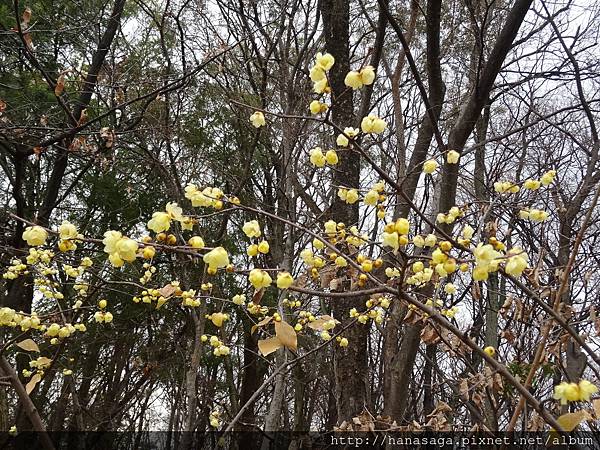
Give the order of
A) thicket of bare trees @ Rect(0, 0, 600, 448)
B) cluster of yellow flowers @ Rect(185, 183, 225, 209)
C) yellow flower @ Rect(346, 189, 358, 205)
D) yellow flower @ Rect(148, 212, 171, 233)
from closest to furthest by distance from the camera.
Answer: yellow flower @ Rect(148, 212, 171, 233), cluster of yellow flowers @ Rect(185, 183, 225, 209), yellow flower @ Rect(346, 189, 358, 205), thicket of bare trees @ Rect(0, 0, 600, 448)

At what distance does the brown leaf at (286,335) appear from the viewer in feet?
3.16

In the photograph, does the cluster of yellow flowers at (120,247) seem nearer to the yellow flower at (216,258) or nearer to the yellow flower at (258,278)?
the yellow flower at (216,258)

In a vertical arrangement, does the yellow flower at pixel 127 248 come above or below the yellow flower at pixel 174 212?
below

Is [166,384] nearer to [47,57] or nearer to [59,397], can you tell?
[59,397]

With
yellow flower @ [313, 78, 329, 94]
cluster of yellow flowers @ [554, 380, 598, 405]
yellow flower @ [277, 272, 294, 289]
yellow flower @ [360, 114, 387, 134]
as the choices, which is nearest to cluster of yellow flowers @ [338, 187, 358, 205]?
yellow flower @ [360, 114, 387, 134]

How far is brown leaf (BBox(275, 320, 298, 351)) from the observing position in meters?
0.96

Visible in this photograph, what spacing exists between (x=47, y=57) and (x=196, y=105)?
1.78 m

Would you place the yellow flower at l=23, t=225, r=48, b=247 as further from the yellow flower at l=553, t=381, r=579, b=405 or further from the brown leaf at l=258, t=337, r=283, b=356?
the yellow flower at l=553, t=381, r=579, b=405

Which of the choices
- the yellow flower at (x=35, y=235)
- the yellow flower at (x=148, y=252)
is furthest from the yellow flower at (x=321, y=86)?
the yellow flower at (x=35, y=235)

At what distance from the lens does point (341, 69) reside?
3.73 metres

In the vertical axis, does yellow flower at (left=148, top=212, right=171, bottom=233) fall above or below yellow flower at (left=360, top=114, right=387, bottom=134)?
below

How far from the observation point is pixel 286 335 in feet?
3.22

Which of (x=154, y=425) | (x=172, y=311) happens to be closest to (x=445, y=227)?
(x=172, y=311)

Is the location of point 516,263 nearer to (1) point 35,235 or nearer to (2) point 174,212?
(2) point 174,212
